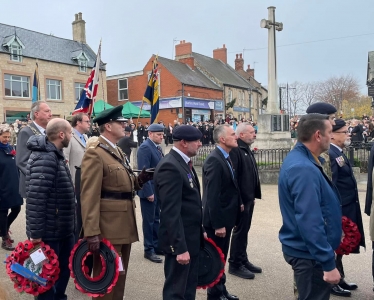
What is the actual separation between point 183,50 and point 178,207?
142 ft

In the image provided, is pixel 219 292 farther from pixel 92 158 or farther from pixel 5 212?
pixel 5 212

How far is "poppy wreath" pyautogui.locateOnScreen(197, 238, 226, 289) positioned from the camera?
3.85 metres

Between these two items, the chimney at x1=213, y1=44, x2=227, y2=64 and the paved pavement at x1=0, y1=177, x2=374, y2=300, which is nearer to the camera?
the paved pavement at x1=0, y1=177, x2=374, y2=300

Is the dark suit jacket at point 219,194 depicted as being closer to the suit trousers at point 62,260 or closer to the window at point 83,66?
the suit trousers at point 62,260

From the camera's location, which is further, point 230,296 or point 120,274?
point 230,296

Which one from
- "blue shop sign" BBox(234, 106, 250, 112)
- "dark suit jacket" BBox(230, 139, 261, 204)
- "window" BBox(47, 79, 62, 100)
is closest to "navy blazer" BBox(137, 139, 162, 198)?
"dark suit jacket" BBox(230, 139, 261, 204)

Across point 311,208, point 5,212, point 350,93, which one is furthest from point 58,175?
point 350,93

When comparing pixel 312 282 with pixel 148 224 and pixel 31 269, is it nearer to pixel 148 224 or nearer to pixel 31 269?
pixel 31 269

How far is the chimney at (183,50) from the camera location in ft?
147

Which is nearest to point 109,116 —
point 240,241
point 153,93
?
point 240,241

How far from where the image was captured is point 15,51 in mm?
30484

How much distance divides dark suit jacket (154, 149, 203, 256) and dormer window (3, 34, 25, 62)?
101 ft

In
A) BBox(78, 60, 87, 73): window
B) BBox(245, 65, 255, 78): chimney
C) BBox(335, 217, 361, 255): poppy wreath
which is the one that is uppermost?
BBox(245, 65, 255, 78): chimney

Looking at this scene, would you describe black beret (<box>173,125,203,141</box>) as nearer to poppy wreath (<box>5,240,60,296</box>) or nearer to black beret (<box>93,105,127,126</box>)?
black beret (<box>93,105,127,126</box>)
